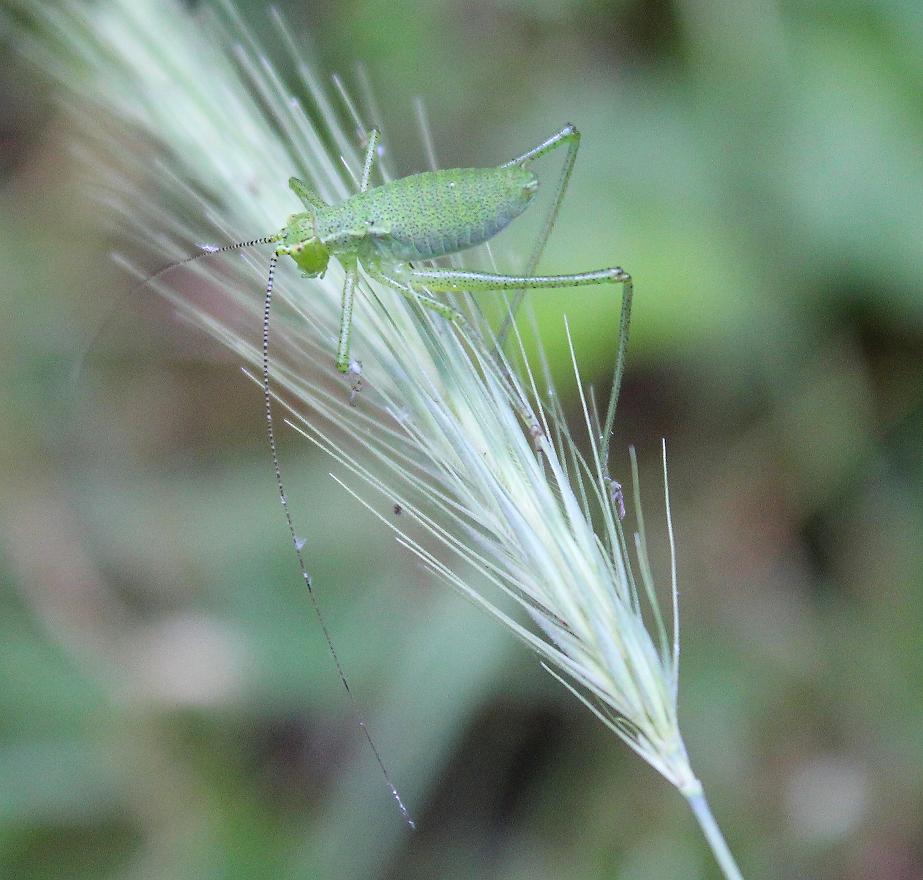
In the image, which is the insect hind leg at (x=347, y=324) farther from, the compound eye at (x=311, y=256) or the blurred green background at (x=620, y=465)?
the blurred green background at (x=620, y=465)

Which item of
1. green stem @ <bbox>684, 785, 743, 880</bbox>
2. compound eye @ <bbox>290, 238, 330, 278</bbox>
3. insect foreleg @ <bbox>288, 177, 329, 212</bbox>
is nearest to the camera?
green stem @ <bbox>684, 785, 743, 880</bbox>

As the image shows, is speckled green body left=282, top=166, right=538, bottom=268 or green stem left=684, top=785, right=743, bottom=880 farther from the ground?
speckled green body left=282, top=166, right=538, bottom=268

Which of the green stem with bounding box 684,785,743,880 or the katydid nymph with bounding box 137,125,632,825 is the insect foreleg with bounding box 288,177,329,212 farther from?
the green stem with bounding box 684,785,743,880

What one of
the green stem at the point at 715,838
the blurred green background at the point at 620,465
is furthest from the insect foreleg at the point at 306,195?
the green stem at the point at 715,838

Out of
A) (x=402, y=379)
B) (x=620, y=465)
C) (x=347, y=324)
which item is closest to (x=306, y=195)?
(x=347, y=324)

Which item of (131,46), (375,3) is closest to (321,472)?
(131,46)

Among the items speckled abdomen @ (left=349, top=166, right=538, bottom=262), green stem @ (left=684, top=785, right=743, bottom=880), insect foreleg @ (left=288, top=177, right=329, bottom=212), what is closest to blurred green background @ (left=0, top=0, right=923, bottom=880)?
speckled abdomen @ (left=349, top=166, right=538, bottom=262)

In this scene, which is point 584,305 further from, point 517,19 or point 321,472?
point 517,19
